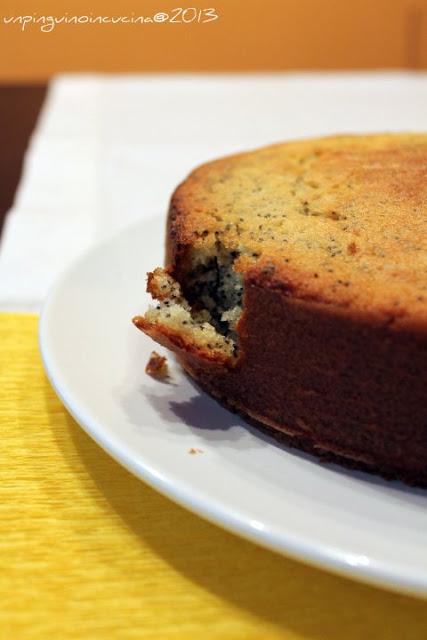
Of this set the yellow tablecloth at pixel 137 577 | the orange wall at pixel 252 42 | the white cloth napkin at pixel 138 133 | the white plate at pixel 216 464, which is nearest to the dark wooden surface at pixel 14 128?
the white cloth napkin at pixel 138 133

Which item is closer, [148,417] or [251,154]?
[148,417]

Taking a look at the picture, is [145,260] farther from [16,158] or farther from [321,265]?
[16,158]

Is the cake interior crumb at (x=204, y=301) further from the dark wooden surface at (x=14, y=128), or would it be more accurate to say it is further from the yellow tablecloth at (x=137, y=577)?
the dark wooden surface at (x=14, y=128)

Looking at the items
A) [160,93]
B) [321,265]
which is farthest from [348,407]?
[160,93]

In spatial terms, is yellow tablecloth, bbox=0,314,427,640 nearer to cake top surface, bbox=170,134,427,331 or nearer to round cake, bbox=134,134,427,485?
round cake, bbox=134,134,427,485

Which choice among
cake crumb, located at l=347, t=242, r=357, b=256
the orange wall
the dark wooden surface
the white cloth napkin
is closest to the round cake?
cake crumb, located at l=347, t=242, r=357, b=256
